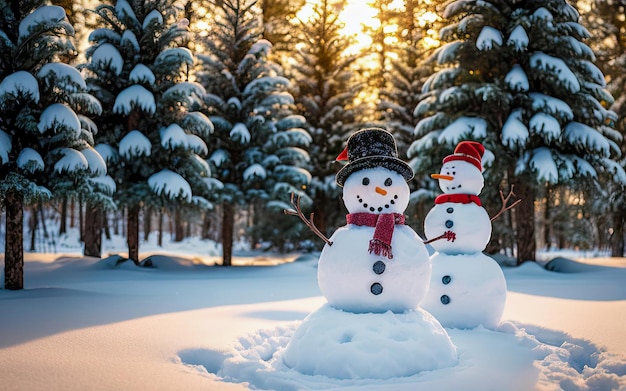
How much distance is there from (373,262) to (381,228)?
1.05 ft

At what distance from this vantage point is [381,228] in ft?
14.9

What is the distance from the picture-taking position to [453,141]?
514 inches

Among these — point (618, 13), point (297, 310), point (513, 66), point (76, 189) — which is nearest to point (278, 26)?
point (513, 66)

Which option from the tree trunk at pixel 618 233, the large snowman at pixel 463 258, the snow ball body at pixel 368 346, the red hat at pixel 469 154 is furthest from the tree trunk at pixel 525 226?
the snow ball body at pixel 368 346

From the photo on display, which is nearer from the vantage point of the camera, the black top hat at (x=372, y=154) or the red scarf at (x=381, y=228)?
the red scarf at (x=381, y=228)

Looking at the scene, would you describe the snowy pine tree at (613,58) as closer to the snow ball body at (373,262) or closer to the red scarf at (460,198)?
the red scarf at (460,198)

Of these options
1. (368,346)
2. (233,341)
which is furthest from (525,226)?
(368,346)

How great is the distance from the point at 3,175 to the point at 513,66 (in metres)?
12.4

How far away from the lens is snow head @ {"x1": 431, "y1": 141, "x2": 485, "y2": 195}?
6344mm

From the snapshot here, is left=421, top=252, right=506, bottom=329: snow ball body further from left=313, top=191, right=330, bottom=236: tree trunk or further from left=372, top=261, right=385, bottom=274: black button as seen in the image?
left=313, top=191, right=330, bottom=236: tree trunk

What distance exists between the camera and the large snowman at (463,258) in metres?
5.95

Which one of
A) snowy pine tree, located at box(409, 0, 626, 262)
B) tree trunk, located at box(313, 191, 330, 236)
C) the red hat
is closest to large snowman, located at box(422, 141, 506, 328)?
the red hat

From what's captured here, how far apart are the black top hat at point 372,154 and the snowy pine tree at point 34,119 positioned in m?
5.64

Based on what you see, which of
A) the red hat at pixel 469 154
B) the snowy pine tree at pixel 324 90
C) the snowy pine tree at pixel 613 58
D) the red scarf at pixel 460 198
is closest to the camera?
the red scarf at pixel 460 198
